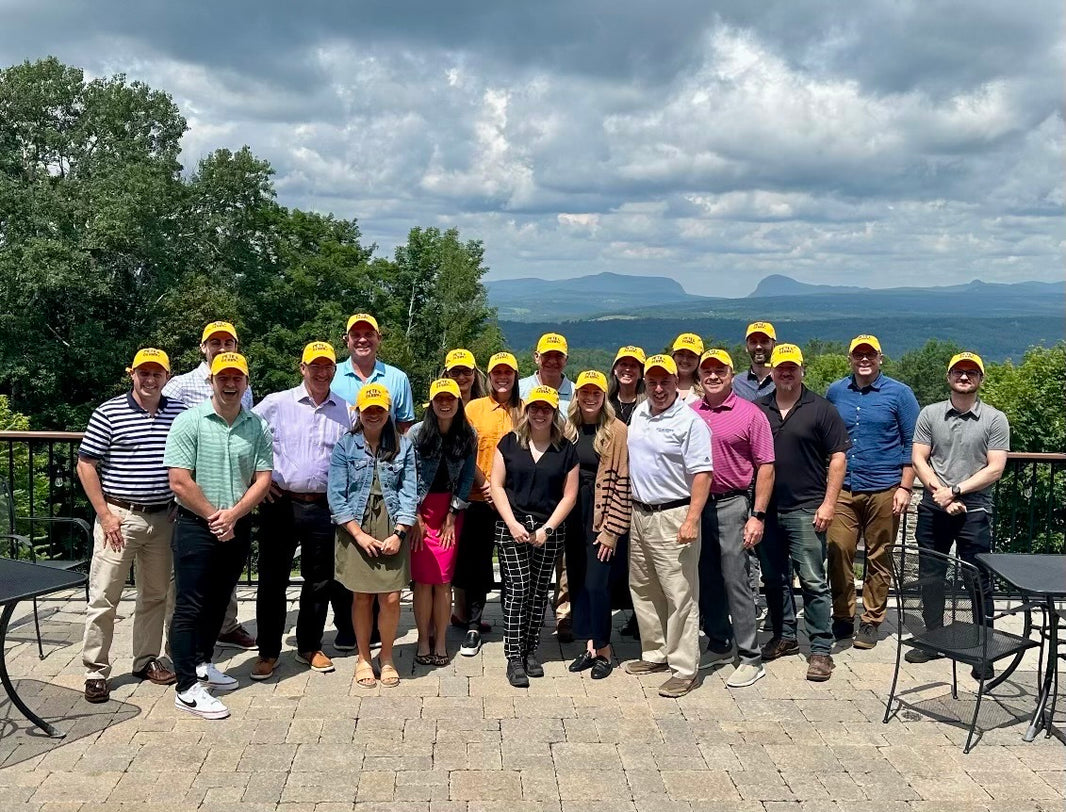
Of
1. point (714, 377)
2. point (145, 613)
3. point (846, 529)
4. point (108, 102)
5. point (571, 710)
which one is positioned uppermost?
point (108, 102)

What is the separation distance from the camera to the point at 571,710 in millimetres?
4875

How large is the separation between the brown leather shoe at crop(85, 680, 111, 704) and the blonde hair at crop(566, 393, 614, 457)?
2783mm

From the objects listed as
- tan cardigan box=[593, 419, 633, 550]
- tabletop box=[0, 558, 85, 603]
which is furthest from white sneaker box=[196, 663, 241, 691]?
tan cardigan box=[593, 419, 633, 550]

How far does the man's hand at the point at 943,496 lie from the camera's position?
224 inches

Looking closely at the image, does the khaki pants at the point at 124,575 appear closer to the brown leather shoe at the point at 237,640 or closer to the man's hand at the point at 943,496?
the brown leather shoe at the point at 237,640

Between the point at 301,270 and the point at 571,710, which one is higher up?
the point at 301,270

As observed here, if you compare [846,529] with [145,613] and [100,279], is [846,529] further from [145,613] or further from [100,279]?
[100,279]

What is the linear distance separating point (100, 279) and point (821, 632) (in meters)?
32.1

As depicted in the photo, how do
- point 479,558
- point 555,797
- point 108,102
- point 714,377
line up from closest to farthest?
point 555,797, point 714,377, point 479,558, point 108,102

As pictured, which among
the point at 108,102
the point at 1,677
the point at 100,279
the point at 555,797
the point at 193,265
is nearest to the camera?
the point at 555,797

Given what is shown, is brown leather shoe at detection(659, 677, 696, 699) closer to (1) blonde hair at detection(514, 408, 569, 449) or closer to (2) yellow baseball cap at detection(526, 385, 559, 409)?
(1) blonde hair at detection(514, 408, 569, 449)

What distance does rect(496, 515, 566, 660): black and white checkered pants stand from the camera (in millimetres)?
5305

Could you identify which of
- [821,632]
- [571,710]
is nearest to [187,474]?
[571,710]

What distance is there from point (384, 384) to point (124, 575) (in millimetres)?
1786
